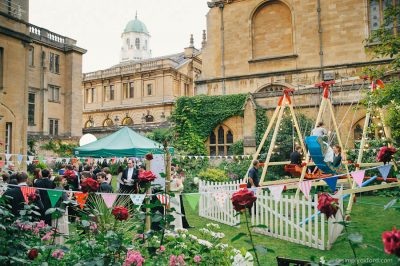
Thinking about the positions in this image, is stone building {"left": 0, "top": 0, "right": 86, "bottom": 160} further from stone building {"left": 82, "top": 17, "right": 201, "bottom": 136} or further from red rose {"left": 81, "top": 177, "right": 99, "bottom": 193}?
red rose {"left": 81, "top": 177, "right": 99, "bottom": 193}

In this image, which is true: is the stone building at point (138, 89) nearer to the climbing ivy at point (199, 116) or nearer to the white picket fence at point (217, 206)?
the climbing ivy at point (199, 116)

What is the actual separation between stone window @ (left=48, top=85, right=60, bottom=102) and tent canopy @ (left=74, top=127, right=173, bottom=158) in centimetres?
2091

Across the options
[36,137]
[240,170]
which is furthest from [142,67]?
[240,170]

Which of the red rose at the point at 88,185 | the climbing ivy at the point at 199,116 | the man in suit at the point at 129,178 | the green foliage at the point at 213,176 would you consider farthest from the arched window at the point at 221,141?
the red rose at the point at 88,185

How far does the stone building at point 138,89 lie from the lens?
150 ft

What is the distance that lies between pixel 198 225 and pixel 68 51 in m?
29.8

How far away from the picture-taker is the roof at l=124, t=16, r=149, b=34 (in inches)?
4473

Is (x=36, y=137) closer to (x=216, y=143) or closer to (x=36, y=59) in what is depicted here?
(x=36, y=59)

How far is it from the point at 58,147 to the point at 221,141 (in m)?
15.5

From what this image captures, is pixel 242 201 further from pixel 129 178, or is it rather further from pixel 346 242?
pixel 129 178

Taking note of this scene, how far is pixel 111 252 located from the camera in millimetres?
3326

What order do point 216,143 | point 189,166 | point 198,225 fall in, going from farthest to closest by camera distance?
1. point 216,143
2. point 189,166
3. point 198,225

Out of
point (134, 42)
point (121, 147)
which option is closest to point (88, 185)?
point (121, 147)

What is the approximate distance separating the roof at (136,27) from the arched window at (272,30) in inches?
3795
